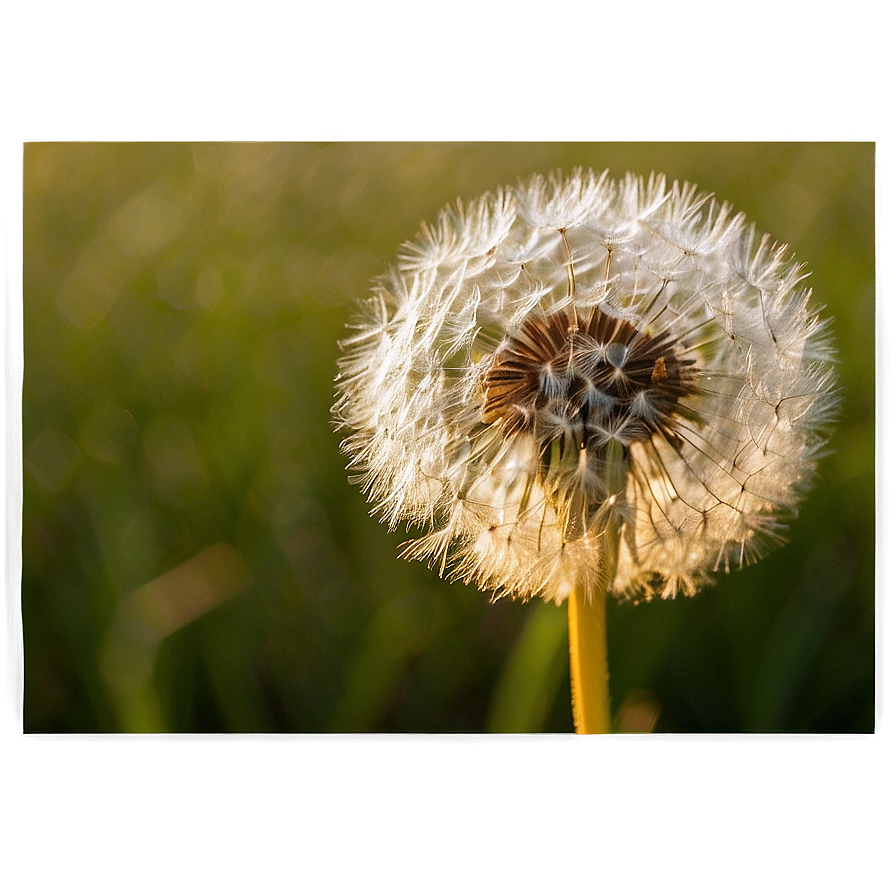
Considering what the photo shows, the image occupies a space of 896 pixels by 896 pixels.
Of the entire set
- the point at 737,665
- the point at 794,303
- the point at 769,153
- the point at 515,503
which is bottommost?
the point at 737,665

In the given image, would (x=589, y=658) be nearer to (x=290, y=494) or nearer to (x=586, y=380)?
(x=586, y=380)

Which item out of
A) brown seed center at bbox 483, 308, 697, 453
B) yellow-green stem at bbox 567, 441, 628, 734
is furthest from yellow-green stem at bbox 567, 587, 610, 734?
brown seed center at bbox 483, 308, 697, 453

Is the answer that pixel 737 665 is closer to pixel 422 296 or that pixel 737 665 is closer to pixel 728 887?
pixel 728 887

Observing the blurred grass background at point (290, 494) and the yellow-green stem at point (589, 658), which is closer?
the yellow-green stem at point (589, 658)

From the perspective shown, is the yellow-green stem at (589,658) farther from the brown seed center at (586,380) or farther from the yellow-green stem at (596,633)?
the brown seed center at (586,380)

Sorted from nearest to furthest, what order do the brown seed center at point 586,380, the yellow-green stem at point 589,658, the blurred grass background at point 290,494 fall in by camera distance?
the brown seed center at point 586,380, the yellow-green stem at point 589,658, the blurred grass background at point 290,494

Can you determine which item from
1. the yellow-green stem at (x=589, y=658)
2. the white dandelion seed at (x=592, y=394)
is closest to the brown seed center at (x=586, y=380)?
the white dandelion seed at (x=592, y=394)
